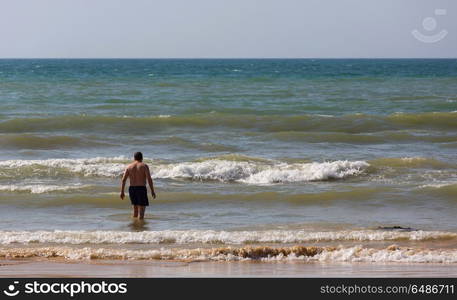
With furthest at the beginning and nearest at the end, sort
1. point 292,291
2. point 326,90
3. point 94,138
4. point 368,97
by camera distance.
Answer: point 326,90
point 368,97
point 94,138
point 292,291

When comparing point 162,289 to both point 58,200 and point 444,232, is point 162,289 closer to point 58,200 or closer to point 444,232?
point 444,232

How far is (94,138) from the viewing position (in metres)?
23.4

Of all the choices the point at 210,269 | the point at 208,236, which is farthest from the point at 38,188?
the point at 210,269

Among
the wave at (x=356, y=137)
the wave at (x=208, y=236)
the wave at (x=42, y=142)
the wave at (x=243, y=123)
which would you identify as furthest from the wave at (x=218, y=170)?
the wave at (x=243, y=123)

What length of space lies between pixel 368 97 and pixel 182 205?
26.3 meters

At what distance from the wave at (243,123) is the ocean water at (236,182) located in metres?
0.07

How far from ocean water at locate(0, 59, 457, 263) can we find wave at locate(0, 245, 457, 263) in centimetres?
2

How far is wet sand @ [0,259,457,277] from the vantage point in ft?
29.3

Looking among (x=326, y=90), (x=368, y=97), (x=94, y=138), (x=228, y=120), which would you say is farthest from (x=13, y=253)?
(x=326, y=90)

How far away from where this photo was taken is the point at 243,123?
27500mm

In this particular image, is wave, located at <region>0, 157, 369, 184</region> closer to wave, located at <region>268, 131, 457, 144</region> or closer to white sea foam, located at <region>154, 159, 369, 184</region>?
white sea foam, located at <region>154, 159, 369, 184</region>

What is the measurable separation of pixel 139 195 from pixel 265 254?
3407 millimetres

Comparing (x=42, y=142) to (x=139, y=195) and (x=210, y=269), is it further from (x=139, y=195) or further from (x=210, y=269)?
(x=210, y=269)

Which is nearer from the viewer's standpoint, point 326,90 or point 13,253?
point 13,253
